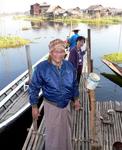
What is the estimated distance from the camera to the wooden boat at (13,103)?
703 centimetres

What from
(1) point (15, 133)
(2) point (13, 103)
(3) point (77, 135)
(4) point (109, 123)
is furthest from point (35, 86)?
(2) point (13, 103)

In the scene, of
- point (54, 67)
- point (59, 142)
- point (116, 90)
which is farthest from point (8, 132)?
point (116, 90)

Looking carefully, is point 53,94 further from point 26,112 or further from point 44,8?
point 44,8

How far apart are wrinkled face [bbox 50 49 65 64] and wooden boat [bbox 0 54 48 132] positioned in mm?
3174

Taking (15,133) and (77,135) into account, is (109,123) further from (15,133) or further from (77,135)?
(15,133)

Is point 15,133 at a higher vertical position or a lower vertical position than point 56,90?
lower

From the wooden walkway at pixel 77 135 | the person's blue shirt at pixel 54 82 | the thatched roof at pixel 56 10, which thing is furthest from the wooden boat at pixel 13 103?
the thatched roof at pixel 56 10

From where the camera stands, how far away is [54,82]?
3871 millimetres

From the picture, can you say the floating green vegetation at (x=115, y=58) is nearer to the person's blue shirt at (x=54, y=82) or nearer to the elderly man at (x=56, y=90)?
the elderly man at (x=56, y=90)

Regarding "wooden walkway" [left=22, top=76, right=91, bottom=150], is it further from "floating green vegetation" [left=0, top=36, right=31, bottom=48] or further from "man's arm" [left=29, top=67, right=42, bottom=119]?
"floating green vegetation" [left=0, top=36, right=31, bottom=48]

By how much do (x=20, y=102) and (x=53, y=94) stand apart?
455 cm

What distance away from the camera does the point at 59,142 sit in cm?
425

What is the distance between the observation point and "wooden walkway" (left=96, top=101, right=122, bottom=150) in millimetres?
5745

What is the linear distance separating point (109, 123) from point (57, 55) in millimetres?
3111
